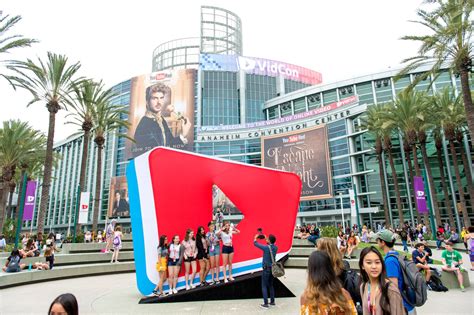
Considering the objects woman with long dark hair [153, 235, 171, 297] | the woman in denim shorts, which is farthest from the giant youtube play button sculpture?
the woman in denim shorts

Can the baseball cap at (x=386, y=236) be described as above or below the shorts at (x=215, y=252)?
above

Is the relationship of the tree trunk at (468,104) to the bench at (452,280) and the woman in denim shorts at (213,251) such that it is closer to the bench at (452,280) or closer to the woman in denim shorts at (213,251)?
the bench at (452,280)

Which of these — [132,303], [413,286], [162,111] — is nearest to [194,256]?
[132,303]

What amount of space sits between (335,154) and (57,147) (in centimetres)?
7487

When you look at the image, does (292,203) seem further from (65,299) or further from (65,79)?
(65,79)

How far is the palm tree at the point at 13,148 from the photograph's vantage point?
26.5 m

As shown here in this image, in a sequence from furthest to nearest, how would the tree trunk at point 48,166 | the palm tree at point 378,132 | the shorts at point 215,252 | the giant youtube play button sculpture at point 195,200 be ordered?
the palm tree at point 378,132 < the tree trunk at point 48,166 < the shorts at point 215,252 < the giant youtube play button sculpture at point 195,200

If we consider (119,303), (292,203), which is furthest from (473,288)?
(119,303)

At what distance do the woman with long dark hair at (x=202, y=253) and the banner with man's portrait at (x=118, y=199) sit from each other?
46.7m

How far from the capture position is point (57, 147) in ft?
276

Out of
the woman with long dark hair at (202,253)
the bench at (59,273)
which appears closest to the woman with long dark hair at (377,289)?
the woman with long dark hair at (202,253)

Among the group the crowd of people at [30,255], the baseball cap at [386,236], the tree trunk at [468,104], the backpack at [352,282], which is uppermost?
the tree trunk at [468,104]

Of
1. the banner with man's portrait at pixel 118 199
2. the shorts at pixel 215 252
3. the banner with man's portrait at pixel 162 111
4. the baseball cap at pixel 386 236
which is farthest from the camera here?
the banner with man's portrait at pixel 162 111

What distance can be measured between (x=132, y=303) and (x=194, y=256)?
191 cm
